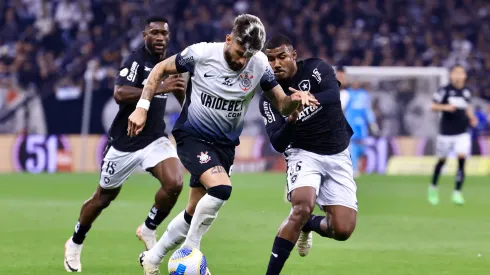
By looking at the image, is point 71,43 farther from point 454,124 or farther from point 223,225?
point 223,225

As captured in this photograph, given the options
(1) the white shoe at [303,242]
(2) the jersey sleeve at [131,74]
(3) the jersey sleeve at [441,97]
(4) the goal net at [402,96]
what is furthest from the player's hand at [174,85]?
(4) the goal net at [402,96]

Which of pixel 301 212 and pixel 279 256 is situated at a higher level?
pixel 301 212

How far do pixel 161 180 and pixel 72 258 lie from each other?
1.20 meters

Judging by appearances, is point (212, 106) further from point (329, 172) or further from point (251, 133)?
point (251, 133)

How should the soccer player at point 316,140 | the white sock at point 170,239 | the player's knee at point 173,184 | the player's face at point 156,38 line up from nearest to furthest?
the white sock at point 170,239
the soccer player at point 316,140
the player's knee at point 173,184
the player's face at point 156,38

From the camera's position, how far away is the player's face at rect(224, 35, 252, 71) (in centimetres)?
769

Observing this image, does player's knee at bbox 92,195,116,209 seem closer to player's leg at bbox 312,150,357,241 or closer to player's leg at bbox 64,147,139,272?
player's leg at bbox 64,147,139,272

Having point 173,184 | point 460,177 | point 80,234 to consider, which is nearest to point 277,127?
point 173,184

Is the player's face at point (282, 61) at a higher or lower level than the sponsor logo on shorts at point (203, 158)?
higher

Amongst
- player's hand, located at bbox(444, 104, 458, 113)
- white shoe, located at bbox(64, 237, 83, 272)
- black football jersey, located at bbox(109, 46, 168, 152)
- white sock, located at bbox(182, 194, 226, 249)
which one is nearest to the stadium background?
white shoe, located at bbox(64, 237, 83, 272)

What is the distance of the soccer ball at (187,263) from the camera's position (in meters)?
7.57

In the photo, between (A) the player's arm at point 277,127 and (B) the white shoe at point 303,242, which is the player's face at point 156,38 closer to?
(A) the player's arm at point 277,127

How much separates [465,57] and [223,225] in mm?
19822

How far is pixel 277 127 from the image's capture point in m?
8.41
